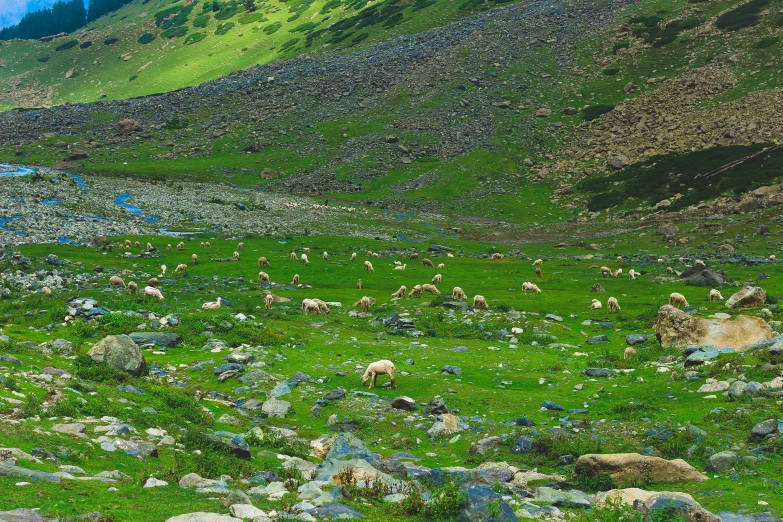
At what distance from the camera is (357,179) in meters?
104

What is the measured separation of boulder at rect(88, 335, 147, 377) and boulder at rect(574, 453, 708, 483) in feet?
43.8

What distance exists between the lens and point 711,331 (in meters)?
22.5

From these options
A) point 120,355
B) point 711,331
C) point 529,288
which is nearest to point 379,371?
point 120,355

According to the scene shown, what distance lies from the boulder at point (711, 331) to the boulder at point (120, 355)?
60.1 feet

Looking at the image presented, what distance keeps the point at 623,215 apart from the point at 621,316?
5270 cm

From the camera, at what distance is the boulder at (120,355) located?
61.9 ft

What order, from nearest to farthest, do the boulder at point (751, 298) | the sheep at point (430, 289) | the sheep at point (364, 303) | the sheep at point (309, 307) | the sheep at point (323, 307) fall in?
the boulder at point (751, 298) < the sheep at point (309, 307) < the sheep at point (323, 307) < the sheep at point (364, 303) < the sheep at point (430, 289)

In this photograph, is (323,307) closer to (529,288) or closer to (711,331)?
(529,288)

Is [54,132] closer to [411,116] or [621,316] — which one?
[411,116]

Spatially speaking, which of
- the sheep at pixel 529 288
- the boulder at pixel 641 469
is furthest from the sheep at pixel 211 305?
the boulder at pixel 641 469

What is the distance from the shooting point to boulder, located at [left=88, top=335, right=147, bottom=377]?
1888 cm

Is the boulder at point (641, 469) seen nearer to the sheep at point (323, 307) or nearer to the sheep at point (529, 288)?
the sheep at point (323, 307)

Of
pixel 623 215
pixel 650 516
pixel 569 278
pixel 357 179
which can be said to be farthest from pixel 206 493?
pixel 357 179

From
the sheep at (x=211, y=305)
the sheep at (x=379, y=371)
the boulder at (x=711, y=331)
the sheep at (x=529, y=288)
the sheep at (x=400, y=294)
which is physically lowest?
the sheep at (x=529, y=288)
